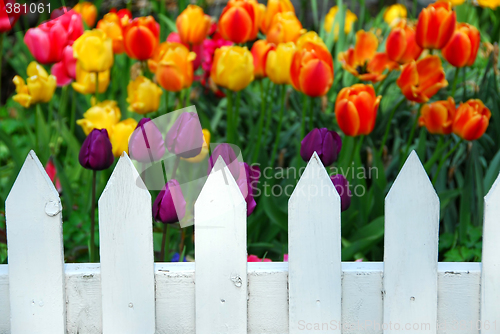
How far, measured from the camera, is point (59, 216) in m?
1.12

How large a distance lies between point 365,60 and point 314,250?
0.90m

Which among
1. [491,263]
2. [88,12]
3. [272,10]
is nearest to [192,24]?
[272,10]

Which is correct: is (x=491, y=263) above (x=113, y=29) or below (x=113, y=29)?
below

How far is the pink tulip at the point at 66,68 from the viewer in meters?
1.79

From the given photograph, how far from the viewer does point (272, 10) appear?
6.38ft

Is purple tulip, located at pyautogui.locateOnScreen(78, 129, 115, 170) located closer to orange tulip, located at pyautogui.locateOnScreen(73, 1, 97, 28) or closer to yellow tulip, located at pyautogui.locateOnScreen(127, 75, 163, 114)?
yellow tulip, located at pyautogui.locateOnScreen(127, 75, 163, 114)

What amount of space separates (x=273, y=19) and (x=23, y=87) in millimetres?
847

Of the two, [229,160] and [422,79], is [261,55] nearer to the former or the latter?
[422,79]

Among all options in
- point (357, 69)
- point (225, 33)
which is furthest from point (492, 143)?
point (225, 33)

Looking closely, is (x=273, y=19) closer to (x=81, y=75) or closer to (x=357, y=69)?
(x=357, y=69)

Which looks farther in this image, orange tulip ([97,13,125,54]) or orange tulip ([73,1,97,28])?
orange tulip ([73,1,97,28])

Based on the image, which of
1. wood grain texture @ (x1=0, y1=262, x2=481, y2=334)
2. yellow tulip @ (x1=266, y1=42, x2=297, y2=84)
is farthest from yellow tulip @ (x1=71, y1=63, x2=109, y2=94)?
wood grain texture @ (x1=0, y1=262, x2=481, y2=334)

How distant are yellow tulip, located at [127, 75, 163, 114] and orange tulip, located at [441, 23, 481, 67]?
0.89 m

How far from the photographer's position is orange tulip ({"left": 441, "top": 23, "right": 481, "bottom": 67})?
1663 mm
